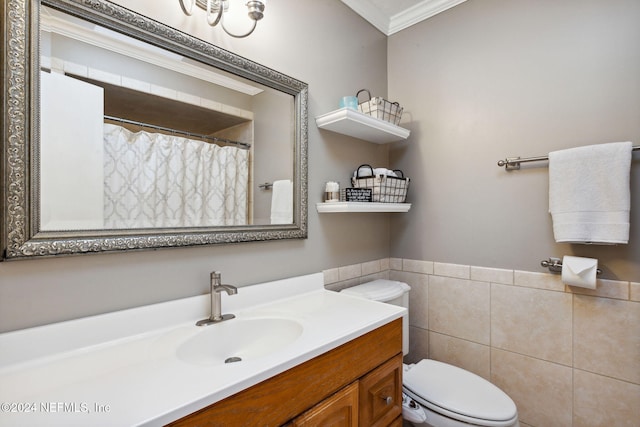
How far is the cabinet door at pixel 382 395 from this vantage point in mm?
1046

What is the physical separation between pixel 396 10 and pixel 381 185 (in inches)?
44.7

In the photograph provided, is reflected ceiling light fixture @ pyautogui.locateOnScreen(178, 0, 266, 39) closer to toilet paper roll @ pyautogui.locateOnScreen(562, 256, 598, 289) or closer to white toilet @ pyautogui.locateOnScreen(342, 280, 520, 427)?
white toilet @ pyautogui.locateOnScreen(342, 280, 520, 427)

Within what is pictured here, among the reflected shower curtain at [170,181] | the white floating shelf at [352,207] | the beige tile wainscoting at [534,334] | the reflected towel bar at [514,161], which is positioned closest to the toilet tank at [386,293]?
the beige tile wainscoting at [534,334]

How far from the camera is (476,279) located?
1.65 meters

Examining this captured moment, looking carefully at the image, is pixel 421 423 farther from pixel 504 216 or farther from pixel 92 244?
pixel 92 244

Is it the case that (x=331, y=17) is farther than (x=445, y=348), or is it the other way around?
(x=445, y=348)

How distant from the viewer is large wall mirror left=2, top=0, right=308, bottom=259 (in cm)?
80

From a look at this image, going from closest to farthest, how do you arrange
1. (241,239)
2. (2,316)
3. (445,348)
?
(2,316), (241,239), (445,348)

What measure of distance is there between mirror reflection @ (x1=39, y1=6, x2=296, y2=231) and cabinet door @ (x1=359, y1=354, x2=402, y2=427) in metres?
0.74

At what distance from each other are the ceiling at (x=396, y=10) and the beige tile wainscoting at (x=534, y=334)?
148 centimetres

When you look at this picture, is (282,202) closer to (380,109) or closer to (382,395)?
(380,109)

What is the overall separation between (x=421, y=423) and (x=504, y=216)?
1041mm

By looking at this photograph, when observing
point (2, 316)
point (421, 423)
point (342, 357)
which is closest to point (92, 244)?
point (2, 316)

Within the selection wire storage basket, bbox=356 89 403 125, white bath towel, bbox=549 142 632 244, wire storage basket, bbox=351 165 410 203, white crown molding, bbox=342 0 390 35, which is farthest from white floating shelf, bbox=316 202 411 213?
white crown molding, bbox=342 0 390 35
